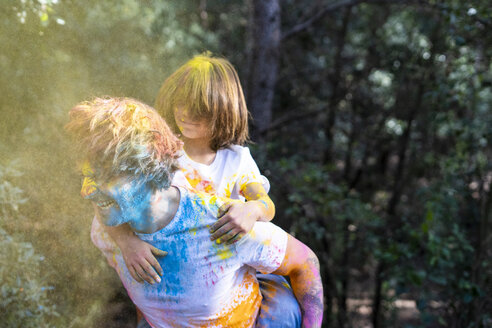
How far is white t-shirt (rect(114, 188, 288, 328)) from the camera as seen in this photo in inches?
46.4

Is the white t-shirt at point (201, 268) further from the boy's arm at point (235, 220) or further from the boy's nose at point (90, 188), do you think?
the boy's nose at point (90, 188)

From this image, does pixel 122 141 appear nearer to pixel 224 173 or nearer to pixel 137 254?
pixel 137 254

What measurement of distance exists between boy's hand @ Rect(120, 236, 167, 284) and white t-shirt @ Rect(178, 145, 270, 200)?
13.4 inches

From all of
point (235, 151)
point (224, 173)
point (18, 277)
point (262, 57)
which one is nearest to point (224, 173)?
point (224, 173)

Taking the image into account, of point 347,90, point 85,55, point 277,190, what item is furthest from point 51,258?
point 347,90

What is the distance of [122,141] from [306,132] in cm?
673

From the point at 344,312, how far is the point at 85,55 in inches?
182

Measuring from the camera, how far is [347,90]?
7531mm

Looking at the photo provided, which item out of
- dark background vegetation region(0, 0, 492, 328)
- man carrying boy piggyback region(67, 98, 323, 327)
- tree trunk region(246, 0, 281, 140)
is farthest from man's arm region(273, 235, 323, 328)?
tree trunk region(246, 0, 281, 140)

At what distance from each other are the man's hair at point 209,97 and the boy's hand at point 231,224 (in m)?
0.36

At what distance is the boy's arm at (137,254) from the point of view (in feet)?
3.83

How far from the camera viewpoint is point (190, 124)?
1.47 meters

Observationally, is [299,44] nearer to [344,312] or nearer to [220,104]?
[344,312]

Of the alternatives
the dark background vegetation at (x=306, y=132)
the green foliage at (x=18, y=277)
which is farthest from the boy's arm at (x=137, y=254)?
the green foliage at (x=18, y=277)
